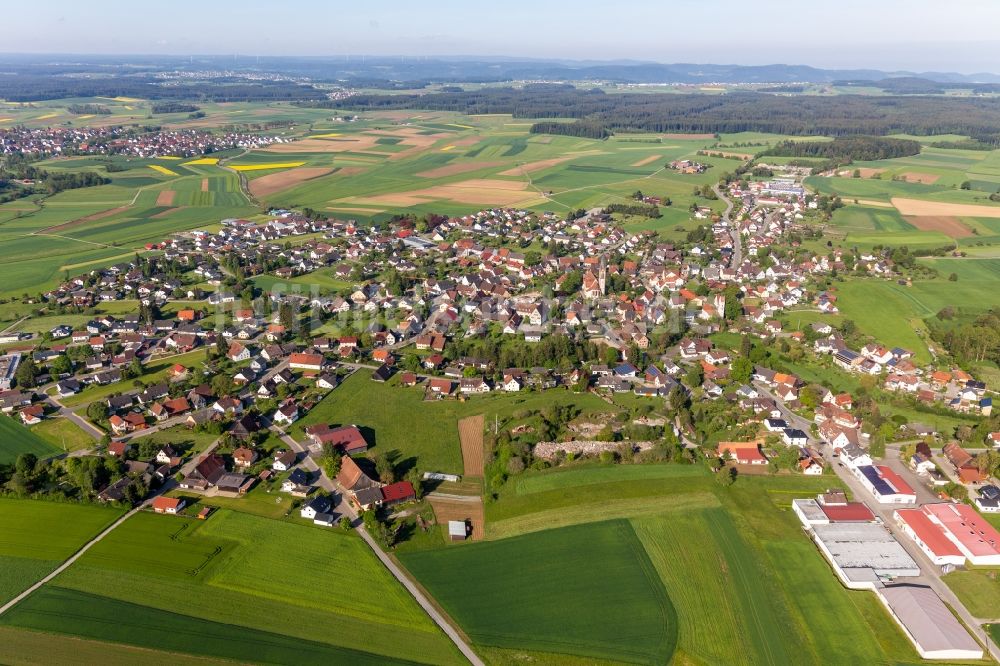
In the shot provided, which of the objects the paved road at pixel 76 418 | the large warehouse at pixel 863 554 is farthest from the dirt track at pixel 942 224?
the paved road at pixel 76 418

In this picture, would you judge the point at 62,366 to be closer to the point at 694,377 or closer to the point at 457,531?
the point at 457,531

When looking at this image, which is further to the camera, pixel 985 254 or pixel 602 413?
pixel 985 254

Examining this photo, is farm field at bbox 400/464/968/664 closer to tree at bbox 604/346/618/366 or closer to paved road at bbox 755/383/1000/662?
paved road at bbox 755/383/1000/662

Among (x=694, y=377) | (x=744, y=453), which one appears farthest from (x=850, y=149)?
(x=744, y=453)

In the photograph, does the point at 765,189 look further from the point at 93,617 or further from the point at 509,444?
the point at 93,617

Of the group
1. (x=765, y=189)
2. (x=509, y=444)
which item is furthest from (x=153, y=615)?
(x=765, y=189)
